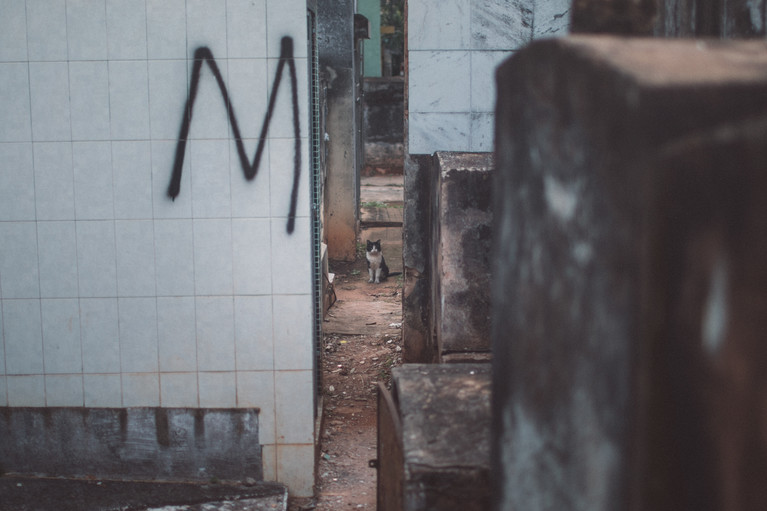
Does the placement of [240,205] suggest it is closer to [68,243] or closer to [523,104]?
[68,243]

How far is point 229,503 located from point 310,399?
2.06 feet

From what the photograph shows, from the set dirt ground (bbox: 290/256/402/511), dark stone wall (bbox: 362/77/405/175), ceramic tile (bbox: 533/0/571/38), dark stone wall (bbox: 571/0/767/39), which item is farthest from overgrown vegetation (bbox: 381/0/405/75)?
Result: dark stone wall (bbox: 571/0/767/39)

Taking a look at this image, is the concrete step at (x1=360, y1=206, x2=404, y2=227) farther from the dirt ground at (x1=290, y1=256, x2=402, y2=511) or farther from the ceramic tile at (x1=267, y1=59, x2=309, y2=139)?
the ceramic tile at (x1=267, y1=59, x2=309, y2=139)

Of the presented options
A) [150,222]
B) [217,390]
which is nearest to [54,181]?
[150,222]

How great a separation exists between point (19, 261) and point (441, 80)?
2.79m

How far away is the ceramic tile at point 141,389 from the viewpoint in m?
3.54

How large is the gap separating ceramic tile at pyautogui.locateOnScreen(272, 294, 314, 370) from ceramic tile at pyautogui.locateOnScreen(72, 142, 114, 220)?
96 centimetres

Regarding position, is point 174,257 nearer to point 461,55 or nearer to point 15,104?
point 15,104

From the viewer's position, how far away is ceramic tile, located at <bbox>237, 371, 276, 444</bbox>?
11.6 ft

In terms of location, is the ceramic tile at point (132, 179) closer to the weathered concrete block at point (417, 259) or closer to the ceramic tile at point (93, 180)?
the ceramic tile at point (93, 180)

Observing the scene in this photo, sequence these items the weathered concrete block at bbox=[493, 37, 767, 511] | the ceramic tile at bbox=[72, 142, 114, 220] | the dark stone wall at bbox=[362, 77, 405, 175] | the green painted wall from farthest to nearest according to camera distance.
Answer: the dark stone wall at bbox=[362, 77, 405, 175], the green painted wall, the ceramic tile at bbox=[72, 142, 114, 220], the weathered concrete block at bbox=[493, 37, 767, 511]

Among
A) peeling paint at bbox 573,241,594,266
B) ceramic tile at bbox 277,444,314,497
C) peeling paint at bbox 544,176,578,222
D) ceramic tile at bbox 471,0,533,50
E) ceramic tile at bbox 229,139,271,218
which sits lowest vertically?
ceramic tile at bbox 277,444,314,497

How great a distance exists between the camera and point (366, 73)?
18.5 m

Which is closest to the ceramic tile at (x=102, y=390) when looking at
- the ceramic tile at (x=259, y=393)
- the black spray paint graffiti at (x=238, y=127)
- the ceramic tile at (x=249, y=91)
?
the ceramic tile at (x=259, y=393)
